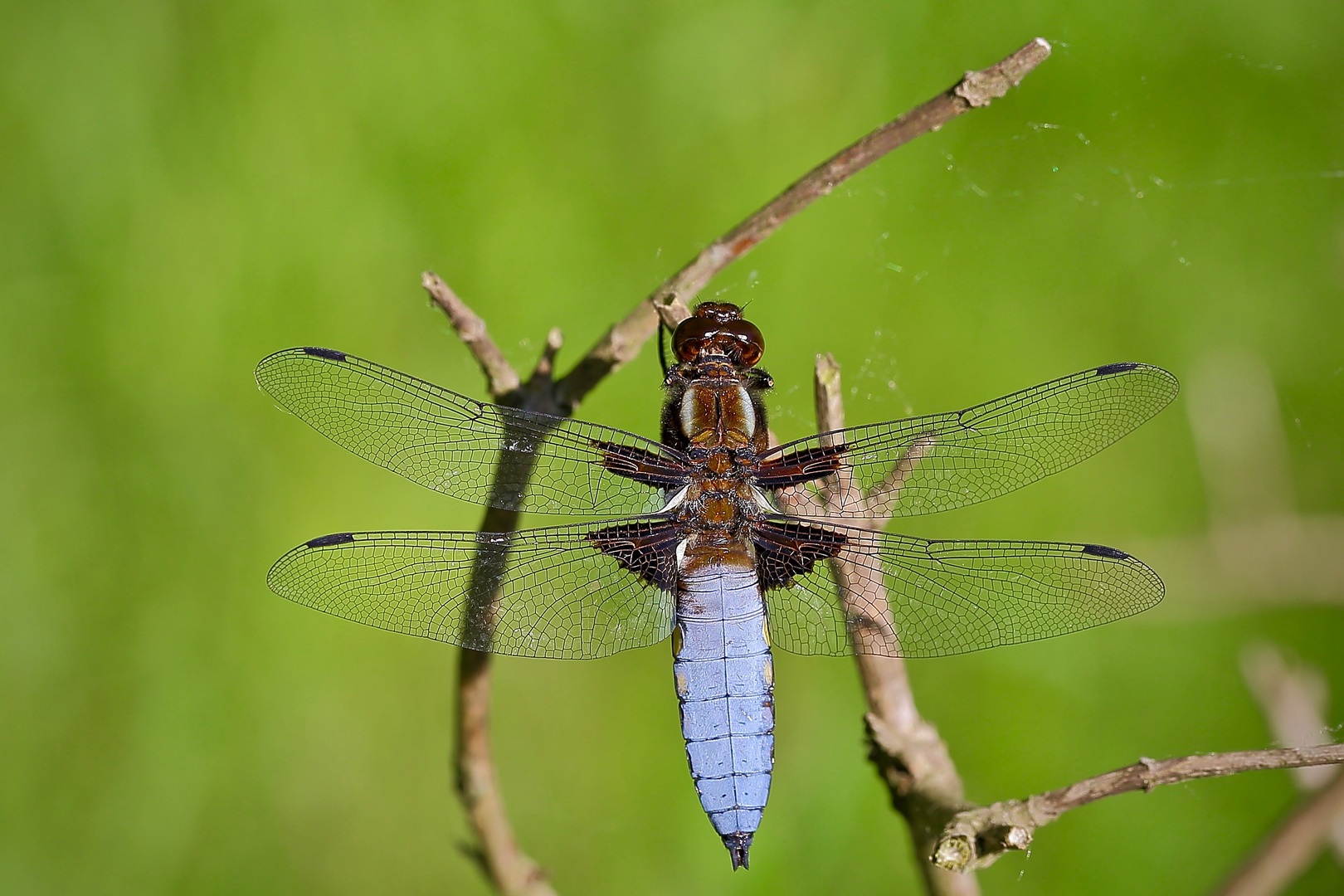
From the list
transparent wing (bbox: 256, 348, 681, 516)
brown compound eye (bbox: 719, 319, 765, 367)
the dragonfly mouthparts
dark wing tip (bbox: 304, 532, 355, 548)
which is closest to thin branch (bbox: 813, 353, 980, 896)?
brown compound eye (bbox: 719, 319, 765, 367)

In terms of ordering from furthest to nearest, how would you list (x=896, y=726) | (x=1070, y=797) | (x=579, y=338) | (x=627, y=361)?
(x=579, y=338)
(x=627, y=361)
(x=896, y=726)
(x=1070, y=797)

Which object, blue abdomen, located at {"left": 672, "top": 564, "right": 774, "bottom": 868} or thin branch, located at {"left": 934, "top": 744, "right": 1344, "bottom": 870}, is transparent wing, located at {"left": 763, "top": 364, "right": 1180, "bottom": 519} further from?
thin branch, located at {"left": 934, "top": 744, "right": 1344, "bottom": 870}

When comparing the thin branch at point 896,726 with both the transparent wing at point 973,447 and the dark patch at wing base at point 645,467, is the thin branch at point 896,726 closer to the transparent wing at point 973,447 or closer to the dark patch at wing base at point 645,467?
the transparent wing at point 973,447

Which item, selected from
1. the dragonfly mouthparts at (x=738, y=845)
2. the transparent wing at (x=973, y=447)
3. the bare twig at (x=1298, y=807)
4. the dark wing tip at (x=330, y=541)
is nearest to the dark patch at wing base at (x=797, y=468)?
the transparent wing at (x=973, y=447)

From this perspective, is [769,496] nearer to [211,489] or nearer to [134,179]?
[211,489]

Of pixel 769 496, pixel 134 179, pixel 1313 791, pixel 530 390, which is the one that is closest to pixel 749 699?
pixel 769 496

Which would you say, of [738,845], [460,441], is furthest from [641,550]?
[738,845]

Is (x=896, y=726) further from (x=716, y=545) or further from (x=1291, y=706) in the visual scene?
(x=1291, y=706)
